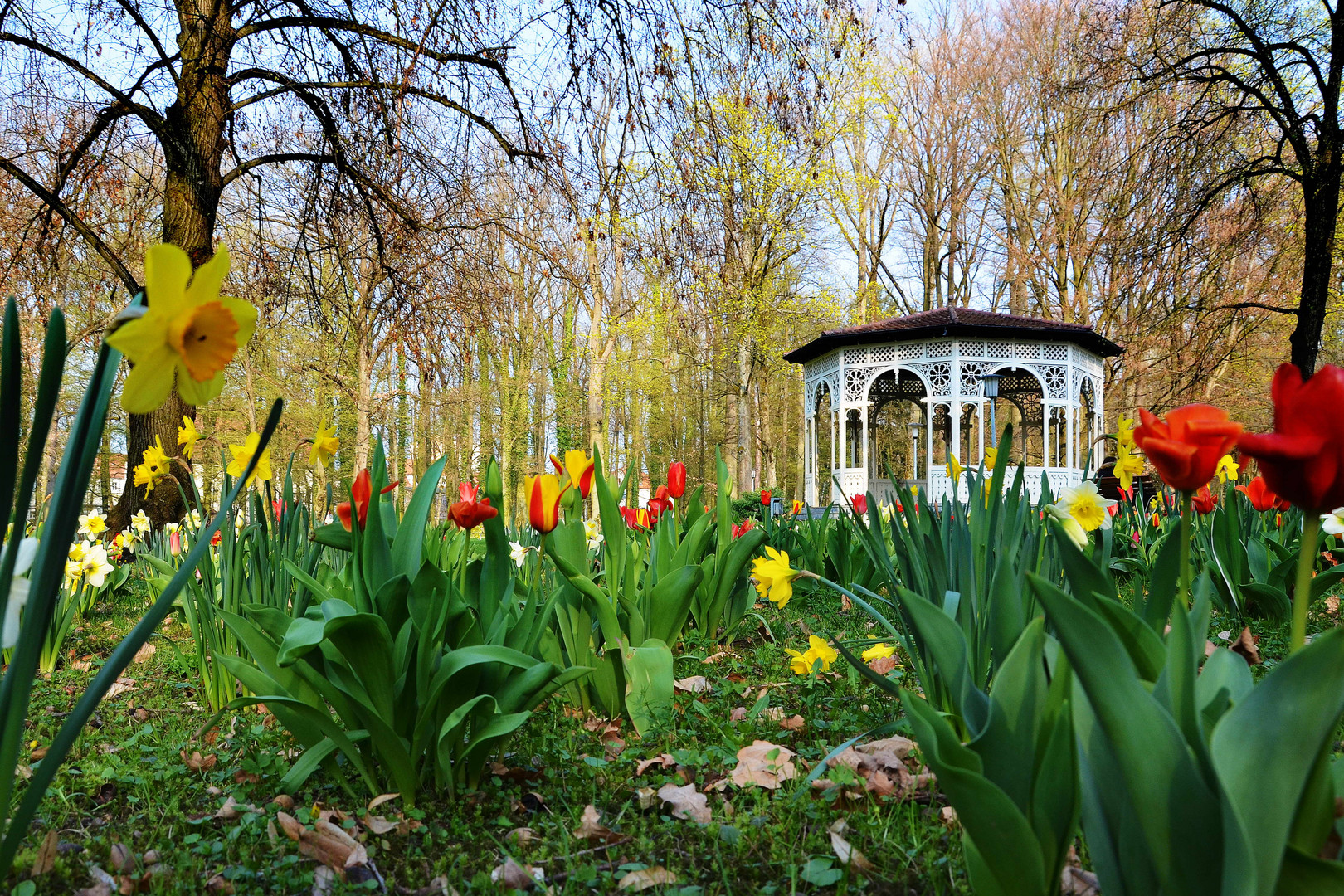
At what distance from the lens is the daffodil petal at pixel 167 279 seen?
0.72 meters

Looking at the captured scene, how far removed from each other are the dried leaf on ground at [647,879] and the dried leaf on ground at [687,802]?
0.20 m

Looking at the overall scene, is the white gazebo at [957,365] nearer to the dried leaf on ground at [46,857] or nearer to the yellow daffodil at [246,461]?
the yellow daffodil at [246,461]

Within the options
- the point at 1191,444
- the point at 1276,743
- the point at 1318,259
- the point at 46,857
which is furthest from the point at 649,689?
the point at 1318,259

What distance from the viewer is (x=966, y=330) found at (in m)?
12.4

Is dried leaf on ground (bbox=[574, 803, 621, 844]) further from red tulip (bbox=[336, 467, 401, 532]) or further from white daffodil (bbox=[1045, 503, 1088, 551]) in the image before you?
white daffodil (bbox=[1045, 503, 1088, 551])

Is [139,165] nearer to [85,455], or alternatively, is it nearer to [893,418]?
[85,455]

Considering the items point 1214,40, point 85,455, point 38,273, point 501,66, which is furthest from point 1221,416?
point 1214,40

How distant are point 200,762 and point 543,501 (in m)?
1.00

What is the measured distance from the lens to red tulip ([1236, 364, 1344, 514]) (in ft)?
2.55

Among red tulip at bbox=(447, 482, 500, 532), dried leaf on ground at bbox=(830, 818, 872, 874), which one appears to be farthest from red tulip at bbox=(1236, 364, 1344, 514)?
red tulip at bbox=(447, 482, 500, 532)

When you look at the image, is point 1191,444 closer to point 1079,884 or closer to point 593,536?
point 1079,884

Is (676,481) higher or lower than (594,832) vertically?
higher

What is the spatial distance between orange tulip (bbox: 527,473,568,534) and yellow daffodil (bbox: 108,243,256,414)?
1.04m

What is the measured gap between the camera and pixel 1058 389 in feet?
42.2
